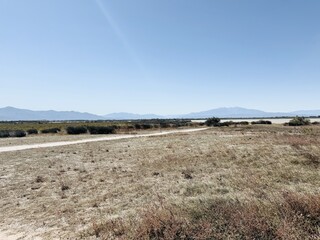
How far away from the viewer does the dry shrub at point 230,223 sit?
6.58m

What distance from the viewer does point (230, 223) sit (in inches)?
279

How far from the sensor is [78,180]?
15203mm

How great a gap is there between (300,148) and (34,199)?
19.0 metres

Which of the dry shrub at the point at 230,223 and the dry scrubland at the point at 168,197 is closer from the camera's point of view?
the dry shrub at the point at 230,223

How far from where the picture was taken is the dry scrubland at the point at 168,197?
23.3 feet

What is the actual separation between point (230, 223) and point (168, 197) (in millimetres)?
4261

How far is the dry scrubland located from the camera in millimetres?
7090

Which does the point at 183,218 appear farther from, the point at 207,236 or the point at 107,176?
the point at 107,176

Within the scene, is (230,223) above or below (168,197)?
above

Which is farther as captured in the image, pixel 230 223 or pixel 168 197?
pixel 168 197

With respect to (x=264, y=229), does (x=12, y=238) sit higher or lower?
lower

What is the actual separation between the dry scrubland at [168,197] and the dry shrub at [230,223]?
23mm

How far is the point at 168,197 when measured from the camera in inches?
437

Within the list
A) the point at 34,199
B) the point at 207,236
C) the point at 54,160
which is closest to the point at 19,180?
the point at 34,199
